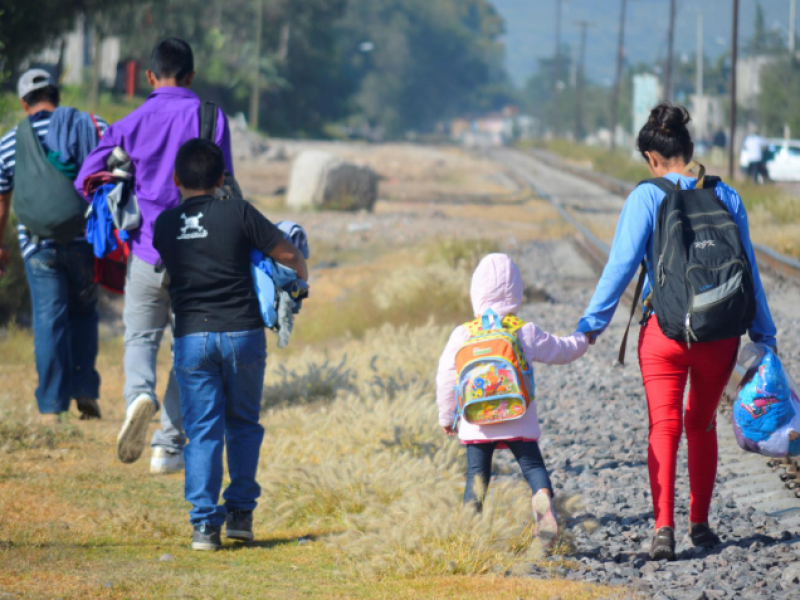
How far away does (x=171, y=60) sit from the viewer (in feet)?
18.1

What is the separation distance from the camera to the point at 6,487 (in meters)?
5.34

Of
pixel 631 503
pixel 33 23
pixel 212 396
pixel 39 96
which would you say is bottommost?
pixel 631 503

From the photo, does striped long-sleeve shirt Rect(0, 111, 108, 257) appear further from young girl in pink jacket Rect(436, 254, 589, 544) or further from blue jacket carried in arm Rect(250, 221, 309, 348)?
young girl in pink jacket Rect(436, 254, 589, 544)

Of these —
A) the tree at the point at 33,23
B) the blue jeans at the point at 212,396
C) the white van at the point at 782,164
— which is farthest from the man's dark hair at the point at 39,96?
the white van at the point at 782,164

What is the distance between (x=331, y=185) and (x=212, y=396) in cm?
2015

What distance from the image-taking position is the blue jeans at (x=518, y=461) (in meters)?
4.27

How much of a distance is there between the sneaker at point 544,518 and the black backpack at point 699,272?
2.62ft

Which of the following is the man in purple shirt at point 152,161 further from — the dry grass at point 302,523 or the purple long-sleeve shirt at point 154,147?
the dry grass at point 302,523

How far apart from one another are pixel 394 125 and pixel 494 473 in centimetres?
12184

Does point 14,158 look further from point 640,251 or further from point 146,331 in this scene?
point 640,251

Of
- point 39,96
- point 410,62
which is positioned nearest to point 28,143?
point 39,96

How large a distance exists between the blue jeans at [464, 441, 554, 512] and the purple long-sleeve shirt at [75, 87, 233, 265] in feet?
6.83

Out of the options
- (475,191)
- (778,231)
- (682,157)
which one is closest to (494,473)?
(682,157)

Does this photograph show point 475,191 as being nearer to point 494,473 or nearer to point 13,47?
point 13,47
